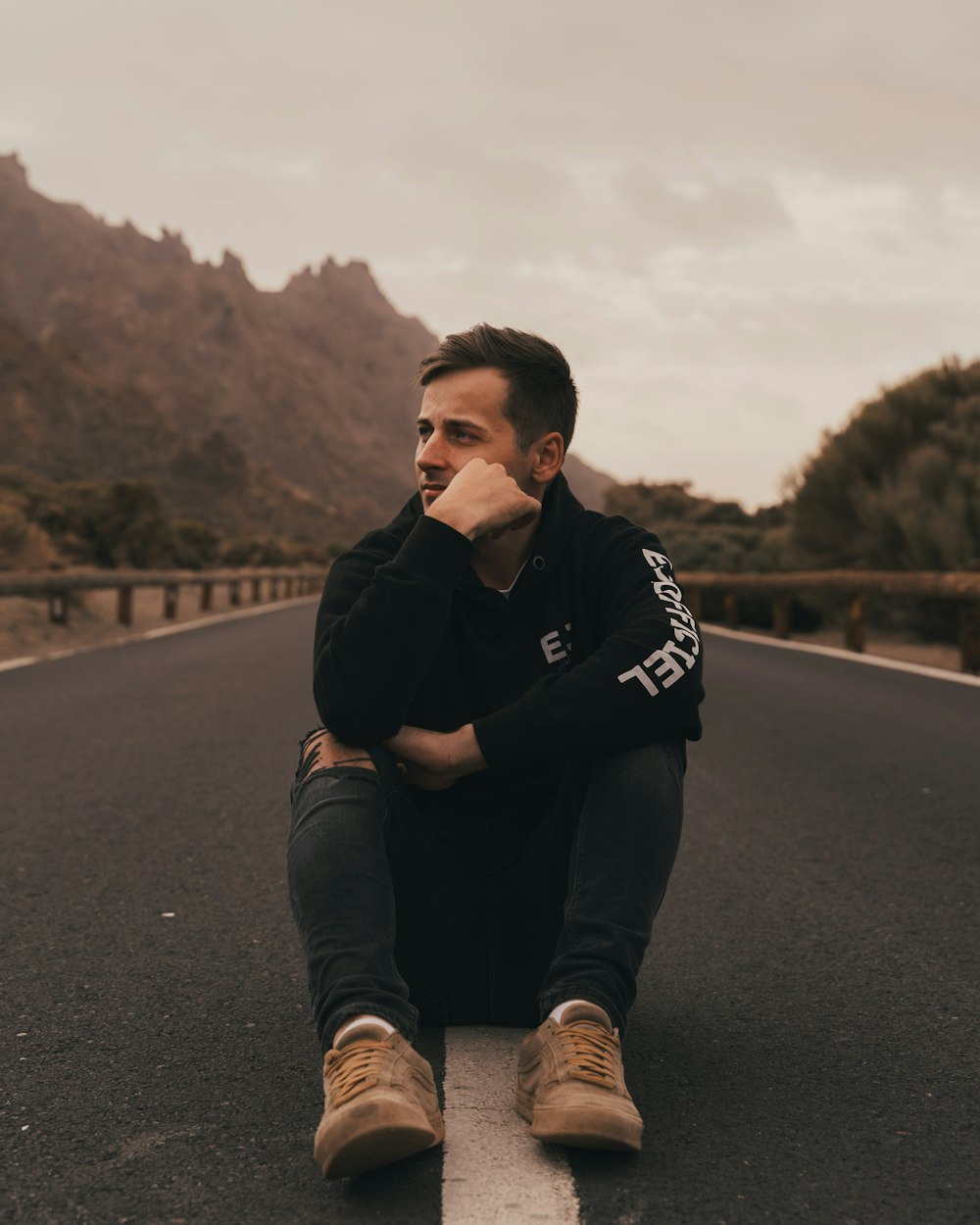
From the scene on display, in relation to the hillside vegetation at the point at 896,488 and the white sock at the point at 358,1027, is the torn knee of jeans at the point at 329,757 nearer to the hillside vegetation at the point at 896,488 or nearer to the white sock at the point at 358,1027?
the white sock at the point at 358,1027

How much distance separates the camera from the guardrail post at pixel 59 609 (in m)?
17.2

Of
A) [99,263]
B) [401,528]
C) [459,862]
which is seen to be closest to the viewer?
[459,862]

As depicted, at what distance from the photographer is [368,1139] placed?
2.15 metres

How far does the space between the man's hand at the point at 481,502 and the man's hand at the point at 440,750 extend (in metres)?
0.44

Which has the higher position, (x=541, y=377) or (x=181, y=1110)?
(x=541, y=377)

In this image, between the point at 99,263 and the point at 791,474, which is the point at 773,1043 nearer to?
the point at 791,474

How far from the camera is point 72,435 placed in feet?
289

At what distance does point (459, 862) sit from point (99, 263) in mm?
164597

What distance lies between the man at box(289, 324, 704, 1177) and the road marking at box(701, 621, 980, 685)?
28.7ft

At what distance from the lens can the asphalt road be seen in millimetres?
2223

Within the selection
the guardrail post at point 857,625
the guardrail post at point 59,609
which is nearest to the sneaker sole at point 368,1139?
the guardrail post at point 857,625

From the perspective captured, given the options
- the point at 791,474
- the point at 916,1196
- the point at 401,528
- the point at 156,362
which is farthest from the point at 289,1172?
the point at 156,362

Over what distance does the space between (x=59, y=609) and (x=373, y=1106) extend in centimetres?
1610

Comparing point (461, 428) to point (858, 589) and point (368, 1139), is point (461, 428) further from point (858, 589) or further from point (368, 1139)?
point (858, 589)
